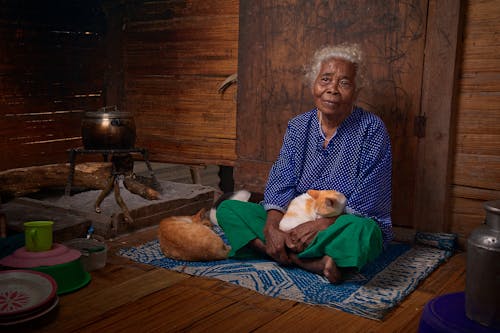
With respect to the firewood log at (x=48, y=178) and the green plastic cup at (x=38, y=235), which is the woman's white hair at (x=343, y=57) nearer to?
the green plastic cup at (x=38, y=235)

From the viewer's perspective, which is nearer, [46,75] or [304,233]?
[304,233]

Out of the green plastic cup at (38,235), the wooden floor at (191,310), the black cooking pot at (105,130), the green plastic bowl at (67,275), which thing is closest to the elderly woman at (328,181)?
the wooden floor at (191,310)

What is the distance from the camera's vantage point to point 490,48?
11.5 ft

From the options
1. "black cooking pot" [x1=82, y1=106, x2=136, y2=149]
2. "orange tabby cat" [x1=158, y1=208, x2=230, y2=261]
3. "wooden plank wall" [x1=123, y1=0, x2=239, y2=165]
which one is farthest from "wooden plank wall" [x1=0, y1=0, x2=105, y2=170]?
"orange tabby cat" [x1=158, y1=208, x2=230, y2=261]

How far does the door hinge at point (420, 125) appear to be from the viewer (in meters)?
3.73

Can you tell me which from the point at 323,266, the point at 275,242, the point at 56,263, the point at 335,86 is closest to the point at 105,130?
the point at 56,263

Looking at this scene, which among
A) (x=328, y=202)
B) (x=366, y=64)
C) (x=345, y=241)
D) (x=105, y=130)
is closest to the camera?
(x=345, y=241)

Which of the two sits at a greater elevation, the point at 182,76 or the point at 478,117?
the point at 182,76

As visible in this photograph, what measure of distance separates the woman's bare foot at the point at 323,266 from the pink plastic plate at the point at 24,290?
144 centimetres

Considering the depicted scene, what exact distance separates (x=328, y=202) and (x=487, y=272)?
120 cm

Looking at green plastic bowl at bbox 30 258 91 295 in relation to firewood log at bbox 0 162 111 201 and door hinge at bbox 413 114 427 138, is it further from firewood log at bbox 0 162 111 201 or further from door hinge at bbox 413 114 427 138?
door hinge at bbox 413 114 427 138

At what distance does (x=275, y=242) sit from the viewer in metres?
3.14

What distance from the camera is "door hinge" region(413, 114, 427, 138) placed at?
3.73m

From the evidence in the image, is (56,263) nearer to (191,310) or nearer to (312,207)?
(191,310)
